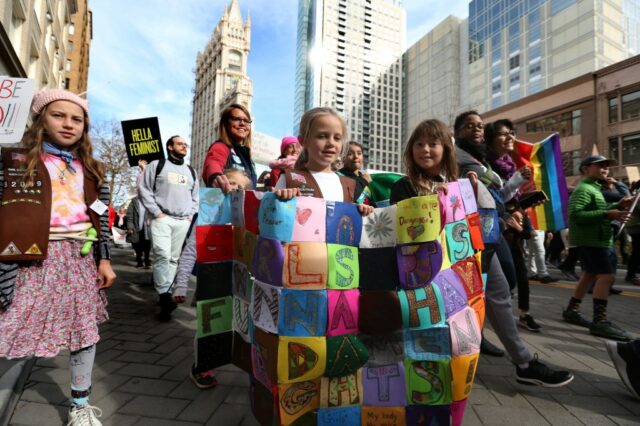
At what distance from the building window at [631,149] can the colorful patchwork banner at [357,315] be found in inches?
1273

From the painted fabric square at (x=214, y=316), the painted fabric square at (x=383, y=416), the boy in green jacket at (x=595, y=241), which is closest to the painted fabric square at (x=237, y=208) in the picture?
the painted fabric square at (x=214, y=316)

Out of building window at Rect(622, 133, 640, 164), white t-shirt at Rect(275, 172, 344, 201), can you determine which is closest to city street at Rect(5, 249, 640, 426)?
white t-shirt at Rect(275, 172, 344, 201)

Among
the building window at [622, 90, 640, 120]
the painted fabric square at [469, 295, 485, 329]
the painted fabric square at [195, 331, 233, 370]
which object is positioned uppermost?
the building window at [622, 90, 640, 120]

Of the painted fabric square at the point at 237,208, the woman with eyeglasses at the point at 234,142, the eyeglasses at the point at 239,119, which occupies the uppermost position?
the eyeglasses at the point at 239,119

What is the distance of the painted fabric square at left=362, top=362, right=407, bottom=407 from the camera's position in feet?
5.32

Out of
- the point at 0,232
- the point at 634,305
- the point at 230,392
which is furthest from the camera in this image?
the point at 634,305

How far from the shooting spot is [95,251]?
2.13 m

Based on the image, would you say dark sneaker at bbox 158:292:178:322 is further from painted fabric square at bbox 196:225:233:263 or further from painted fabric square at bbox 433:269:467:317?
painted fabric square at bbox 433:269:467:317

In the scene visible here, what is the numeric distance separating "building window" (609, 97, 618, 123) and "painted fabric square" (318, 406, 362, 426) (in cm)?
3411

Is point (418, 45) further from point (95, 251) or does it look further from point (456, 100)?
point (95, 251)

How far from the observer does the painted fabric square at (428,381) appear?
1.63 meters

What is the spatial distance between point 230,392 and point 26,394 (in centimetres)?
125

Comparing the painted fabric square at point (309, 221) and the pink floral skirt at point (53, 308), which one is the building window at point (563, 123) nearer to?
the painted fabric square at point (309, 221)

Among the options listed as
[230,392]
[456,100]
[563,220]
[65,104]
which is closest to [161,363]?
[230,392]
